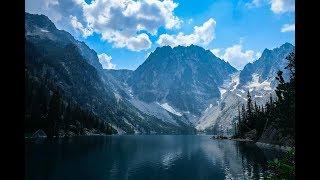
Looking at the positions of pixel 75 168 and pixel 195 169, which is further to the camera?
pixel 195 169

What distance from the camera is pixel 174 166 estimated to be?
108312 mm

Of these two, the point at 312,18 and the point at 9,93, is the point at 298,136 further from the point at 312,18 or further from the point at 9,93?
the point at 9,93

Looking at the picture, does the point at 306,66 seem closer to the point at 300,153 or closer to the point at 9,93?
the point at 300,153

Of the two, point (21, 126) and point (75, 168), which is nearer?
point (21, 126)

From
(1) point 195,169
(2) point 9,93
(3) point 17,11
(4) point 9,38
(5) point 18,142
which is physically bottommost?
(1) point 195,169

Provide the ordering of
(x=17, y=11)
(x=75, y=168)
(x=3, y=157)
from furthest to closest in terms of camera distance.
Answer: (x=75, y=168)
(x=17, y=11)
(x=3, y=157)

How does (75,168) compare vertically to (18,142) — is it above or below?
below

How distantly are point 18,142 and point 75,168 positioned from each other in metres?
95.2

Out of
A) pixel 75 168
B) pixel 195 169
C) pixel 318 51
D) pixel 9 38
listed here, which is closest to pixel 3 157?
pixel 9 38

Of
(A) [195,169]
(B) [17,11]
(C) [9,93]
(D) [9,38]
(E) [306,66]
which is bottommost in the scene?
(A) [195,169]

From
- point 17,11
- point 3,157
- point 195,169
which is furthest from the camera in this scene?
point 195,169

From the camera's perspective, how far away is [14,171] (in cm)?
480

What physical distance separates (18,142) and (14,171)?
14.9 inches

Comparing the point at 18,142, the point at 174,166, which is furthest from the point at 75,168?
the point at 18,142
